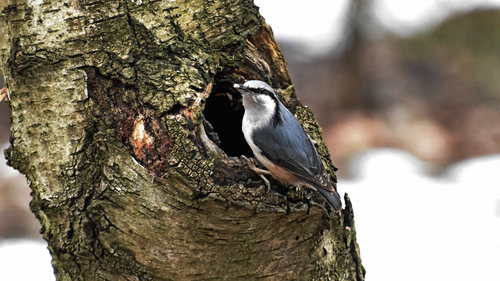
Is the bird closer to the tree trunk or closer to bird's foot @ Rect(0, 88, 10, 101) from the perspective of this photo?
the tree trunk

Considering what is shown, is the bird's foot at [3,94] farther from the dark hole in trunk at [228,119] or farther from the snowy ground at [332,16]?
the snowy ground at [332,16]

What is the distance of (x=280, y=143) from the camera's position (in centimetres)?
260

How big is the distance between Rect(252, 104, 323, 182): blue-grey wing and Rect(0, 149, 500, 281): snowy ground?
2284 millimetres

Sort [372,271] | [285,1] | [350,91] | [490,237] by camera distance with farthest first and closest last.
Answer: [285,1]
[350,91]
[490,237]
[372,271]

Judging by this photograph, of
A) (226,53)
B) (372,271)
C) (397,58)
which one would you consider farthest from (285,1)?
(226,53)

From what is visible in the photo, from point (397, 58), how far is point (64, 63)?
527cm

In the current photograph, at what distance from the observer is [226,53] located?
8.00ft

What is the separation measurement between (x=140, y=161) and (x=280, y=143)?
0.64 m

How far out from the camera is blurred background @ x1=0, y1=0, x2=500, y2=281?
4996 mm

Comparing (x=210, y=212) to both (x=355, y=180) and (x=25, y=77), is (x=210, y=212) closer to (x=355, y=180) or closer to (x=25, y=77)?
(x=25, y=77)

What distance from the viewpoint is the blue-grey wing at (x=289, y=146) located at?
2378mm

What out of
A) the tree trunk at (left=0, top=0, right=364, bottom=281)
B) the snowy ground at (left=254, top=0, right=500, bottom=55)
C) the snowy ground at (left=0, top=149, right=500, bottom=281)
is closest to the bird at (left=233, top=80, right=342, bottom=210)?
the tree trunk at (left=0, top=0, right=364, bottom=281)

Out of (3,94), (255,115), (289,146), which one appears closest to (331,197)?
(289,146)

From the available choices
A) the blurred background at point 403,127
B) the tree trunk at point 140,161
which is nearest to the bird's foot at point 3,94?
the tree trunk at point 140,161
